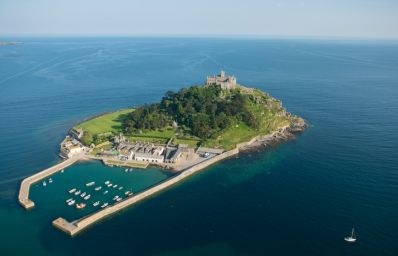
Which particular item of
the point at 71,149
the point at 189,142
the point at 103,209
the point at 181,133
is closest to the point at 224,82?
the point at 181,133

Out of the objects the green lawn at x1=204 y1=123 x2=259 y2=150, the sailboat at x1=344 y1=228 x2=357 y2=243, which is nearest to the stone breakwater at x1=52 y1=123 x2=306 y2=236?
the green lawn at x1=204 y1=123 x2=259 y2=150

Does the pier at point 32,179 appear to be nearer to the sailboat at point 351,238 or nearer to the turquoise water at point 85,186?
the turquoise water at point 85,186

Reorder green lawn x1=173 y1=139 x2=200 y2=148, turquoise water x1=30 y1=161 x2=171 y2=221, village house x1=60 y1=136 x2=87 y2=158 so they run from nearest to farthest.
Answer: turquoise water x1=30 y1=161 x2=171 y2=221 → village house x1=60 y1=136 x2=87 y2=158 → green lawn x1=173 y1=139 x2=200 y2=148

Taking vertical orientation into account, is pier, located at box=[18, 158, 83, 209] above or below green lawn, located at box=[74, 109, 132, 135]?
below

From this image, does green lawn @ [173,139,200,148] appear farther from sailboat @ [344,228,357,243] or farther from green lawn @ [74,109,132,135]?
sailboat @ [344,228,357,243]

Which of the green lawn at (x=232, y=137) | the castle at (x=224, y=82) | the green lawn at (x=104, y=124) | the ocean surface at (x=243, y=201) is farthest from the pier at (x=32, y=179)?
the castle at (x=224, y=82)

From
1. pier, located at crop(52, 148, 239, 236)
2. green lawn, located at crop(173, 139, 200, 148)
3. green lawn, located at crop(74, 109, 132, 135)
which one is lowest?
pier, located at crop(52, 148, 239, 236)

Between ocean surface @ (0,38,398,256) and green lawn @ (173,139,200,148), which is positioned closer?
ocean surface @ (0,38,398,256)

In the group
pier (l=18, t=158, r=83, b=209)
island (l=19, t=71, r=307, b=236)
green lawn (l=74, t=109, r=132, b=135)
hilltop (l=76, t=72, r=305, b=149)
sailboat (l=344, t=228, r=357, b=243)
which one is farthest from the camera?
green lawn (l=74, t=109, r=132, b=135)
